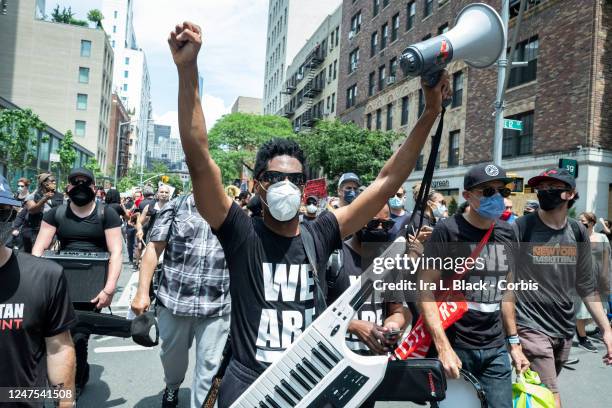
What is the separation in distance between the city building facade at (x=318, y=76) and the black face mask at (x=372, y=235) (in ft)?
127

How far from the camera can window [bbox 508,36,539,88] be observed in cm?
1845

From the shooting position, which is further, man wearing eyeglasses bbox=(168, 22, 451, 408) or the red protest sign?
the red protest sign

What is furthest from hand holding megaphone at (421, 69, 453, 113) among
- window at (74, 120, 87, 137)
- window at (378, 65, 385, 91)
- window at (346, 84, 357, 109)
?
window at (74, 120, 87, 137)

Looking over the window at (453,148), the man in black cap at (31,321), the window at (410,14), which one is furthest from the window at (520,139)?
the man in black cap at (31,321)

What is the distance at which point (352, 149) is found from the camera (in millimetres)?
26797

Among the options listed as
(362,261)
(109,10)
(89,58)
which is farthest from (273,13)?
(362,261)

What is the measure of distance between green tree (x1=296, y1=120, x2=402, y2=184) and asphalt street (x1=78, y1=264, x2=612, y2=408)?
20424 millimetres

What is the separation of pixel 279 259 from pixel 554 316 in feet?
8.34

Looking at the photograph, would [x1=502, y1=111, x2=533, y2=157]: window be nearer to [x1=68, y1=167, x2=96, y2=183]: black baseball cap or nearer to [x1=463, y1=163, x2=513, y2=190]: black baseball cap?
[x1=463, y1=163, x2=513, y2=190]: black baseball cap

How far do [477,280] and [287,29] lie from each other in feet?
198

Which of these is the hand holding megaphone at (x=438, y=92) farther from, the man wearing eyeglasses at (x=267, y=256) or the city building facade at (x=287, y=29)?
the city building facade at (x=287, y=29)

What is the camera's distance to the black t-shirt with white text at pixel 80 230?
452 cm

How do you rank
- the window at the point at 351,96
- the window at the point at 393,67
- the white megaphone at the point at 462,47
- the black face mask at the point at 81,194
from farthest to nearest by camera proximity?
the window at the point at 351,96 < the window at the point at 393,67 < the black face mask at the point at 81,194 < the white megaphone at the point at 462,47

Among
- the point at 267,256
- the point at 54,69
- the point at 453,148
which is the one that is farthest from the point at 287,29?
the point at 267,256
